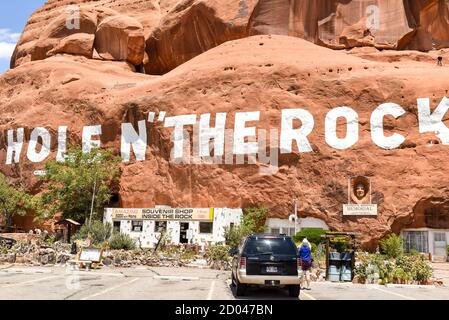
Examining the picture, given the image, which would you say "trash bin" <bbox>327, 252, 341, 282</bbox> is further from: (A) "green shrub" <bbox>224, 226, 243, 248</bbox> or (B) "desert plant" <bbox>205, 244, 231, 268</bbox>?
(A) "green shrub" <bbox>224, 226, 243, 248</bbox>

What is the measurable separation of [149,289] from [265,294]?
134 inches

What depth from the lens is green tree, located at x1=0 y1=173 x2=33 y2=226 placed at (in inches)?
1869

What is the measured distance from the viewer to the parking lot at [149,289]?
13749 millimetres

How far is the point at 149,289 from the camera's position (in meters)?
15.3

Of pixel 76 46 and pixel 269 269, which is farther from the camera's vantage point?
pixel 76 46

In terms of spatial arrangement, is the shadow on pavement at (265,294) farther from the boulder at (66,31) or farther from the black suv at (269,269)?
the boulder at (66,31)

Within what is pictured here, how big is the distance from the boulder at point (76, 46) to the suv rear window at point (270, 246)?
5186cm

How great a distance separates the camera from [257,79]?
4106 cm

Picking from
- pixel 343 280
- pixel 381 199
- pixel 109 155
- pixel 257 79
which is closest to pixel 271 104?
pixel 257 79

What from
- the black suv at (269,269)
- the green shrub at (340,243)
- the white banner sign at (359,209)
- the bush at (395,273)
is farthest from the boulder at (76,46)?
the black suv at (269,269)

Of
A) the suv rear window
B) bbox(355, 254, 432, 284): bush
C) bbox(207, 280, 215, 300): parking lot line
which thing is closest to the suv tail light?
the suv rear window

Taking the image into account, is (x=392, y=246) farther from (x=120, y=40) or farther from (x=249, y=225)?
(x=120, y=40)

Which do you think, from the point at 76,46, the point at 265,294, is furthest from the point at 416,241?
the point at 76,46
